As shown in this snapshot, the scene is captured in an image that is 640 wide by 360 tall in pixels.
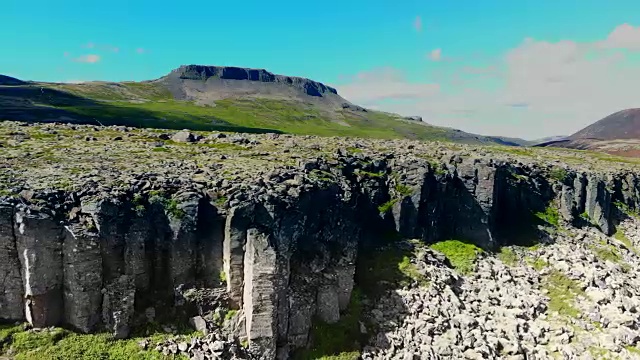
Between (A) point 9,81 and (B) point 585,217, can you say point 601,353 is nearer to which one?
(B) point 585,217

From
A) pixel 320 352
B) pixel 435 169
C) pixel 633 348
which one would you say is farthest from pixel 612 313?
pixel 320 352

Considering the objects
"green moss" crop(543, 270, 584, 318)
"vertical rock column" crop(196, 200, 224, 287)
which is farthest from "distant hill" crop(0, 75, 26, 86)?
"green moss" crop(543, 270, 584, 318)

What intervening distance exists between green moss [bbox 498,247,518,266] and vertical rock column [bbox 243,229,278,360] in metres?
25.7

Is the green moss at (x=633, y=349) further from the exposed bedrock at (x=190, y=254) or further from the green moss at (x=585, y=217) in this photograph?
the green moss at (x=585, y=217)

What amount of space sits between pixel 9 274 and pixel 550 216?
165ft

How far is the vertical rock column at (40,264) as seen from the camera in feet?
72.3

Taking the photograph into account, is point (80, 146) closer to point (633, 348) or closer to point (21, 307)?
point (21, 307)

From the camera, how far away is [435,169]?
44.4 metres

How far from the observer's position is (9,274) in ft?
73.6

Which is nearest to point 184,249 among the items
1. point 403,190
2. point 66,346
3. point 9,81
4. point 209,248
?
point 209,248

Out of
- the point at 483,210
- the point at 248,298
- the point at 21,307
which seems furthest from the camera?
the point at 483,210

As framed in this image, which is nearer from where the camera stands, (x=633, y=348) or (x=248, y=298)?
(x=248, y=298)

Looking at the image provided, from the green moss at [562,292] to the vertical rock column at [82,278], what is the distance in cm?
3292

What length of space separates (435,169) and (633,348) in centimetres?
2155
